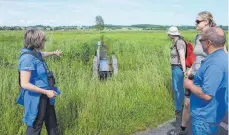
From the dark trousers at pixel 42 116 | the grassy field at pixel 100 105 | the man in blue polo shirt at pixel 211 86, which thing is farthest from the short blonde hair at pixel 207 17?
the dark trousers at pixel 42 116

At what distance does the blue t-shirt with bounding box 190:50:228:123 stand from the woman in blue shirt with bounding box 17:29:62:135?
4.94 feet

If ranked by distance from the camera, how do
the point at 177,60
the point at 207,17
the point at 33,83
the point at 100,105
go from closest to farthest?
the point at 33,83 → the point at 207,17 → the point at 177,60 → the point at 100,105

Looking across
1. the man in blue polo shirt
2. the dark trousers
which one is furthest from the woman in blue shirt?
the man in blue polo shirt

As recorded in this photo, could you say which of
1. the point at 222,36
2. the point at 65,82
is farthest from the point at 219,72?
the point at 65,82

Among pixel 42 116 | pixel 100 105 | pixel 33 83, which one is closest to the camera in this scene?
pixel 33 83

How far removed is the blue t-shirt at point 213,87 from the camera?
2.84 meters

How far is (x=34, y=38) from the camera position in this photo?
3.41m

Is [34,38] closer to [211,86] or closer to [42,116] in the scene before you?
[42,116]

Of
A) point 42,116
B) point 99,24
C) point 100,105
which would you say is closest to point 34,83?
point 42,116

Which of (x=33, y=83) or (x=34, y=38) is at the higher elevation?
(x=34, y=38)

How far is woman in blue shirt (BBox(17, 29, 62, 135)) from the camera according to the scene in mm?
3380

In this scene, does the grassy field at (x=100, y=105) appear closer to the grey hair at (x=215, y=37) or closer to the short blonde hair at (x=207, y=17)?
the short blonde hair at (x=207, y=17)

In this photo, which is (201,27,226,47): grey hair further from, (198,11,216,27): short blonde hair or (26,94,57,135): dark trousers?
(26,94,57,135): dark trousers

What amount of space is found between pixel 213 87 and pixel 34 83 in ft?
6.08
